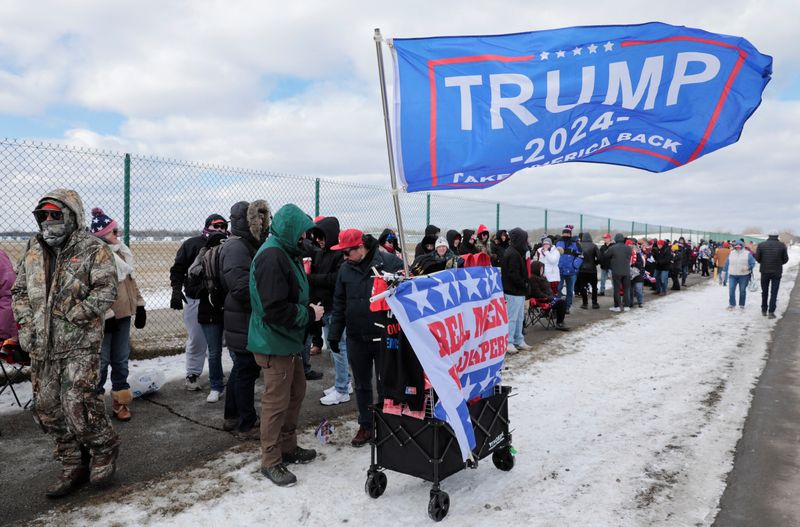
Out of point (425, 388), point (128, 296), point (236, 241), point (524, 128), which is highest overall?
point (524, 128)

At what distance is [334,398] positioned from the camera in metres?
5.72

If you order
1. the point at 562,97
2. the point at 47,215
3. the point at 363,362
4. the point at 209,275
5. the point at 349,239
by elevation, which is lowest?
the point at 363,362

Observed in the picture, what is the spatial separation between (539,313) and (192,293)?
7694 mm

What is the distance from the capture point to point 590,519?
329 cm

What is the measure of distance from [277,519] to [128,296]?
9.28ft

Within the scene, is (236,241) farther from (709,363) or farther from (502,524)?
(709,363)

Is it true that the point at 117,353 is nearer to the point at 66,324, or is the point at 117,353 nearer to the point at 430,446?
the point at 66,324

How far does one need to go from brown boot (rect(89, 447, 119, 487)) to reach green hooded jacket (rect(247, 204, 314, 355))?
4.01ft

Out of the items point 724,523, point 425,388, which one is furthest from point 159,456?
point 724,523

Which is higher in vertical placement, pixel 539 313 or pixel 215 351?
pixel 215 351

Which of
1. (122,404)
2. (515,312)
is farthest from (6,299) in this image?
(515,312)

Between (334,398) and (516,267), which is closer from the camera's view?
(334,398)

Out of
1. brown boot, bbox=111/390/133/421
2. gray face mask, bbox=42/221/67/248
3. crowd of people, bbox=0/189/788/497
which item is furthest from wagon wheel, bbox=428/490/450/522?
brown boot, bbox=111/390/133/421

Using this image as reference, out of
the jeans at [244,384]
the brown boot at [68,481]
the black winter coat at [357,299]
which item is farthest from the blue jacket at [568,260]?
the brown boot at [68,481]
